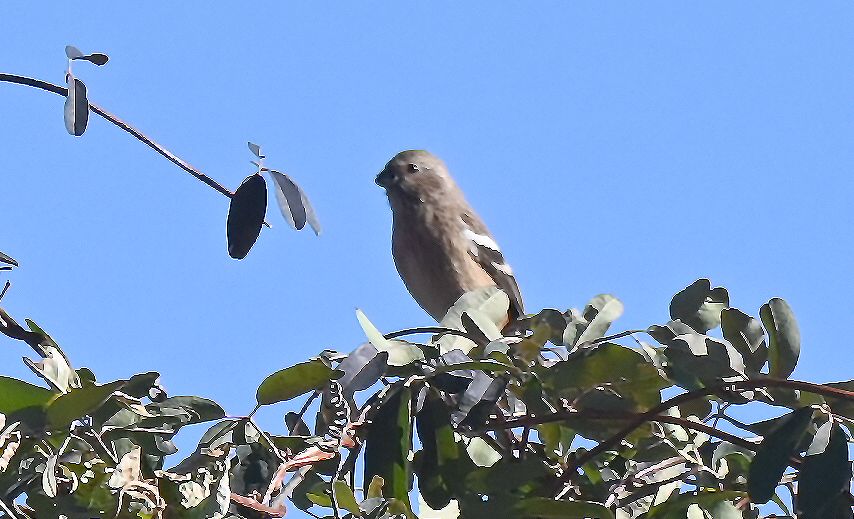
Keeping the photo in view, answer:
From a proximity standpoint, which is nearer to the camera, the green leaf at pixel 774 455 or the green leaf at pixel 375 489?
the green leaf at pixel 375 489

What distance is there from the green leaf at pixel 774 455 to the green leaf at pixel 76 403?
1079mm

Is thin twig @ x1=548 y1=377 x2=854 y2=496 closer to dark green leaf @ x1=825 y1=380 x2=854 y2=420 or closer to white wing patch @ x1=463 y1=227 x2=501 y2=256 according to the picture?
dark green leaf @ x1=825 y1=380 x2=854 y2=420

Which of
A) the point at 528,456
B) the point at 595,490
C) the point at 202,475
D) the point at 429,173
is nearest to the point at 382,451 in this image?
the point at 202,475

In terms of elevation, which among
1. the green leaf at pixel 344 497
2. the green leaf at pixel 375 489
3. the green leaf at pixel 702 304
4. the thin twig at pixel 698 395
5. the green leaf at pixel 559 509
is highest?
the green leaf at pixel 702 304

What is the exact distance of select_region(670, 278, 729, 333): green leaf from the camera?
2432 millimetres

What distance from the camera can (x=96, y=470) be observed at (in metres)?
1.94

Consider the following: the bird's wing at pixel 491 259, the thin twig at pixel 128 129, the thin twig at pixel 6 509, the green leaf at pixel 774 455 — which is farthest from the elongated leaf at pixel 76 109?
the bird's wing at pixel 491 259

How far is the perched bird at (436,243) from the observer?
20.8 ft

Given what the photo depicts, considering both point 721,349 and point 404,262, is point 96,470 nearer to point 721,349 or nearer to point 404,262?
point 721,349

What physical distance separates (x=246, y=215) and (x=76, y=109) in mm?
453

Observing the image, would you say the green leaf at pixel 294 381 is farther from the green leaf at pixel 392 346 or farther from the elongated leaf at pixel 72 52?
the elongated leaf at pixel 72 52

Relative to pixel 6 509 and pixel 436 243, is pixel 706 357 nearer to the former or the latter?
pixel 6 509

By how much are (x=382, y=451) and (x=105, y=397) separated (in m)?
0.47

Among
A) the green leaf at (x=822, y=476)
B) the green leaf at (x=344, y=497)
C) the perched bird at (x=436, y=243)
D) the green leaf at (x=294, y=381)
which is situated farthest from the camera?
the perched bird at (x=436, y=243)
